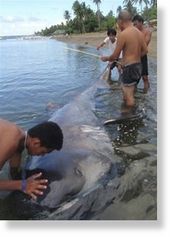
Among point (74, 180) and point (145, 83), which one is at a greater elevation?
point (145, 83)

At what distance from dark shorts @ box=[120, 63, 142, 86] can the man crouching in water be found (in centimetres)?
197

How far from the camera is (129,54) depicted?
407 centimetres

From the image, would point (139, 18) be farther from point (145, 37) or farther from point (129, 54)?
point (129, 54)

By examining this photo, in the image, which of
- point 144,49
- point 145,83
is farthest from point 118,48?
point 145,83

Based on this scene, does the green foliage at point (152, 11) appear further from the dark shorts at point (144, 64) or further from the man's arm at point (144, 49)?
the dark shorts at point (144, 64)

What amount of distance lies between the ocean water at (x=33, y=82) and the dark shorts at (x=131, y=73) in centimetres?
81

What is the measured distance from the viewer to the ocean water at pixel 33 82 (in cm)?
412

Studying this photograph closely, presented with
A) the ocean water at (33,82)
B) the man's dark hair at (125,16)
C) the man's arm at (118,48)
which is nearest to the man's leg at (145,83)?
the man's arm at (118,48)

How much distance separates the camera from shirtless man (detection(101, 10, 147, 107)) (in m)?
3.82

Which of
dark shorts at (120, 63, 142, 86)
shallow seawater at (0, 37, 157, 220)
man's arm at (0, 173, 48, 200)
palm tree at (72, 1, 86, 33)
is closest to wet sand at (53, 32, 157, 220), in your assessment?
shallow seawater at (0, 37, 157, 220)

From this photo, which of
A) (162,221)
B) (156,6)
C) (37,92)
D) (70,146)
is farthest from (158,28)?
(37,92)

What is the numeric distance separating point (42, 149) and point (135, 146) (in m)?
1.14

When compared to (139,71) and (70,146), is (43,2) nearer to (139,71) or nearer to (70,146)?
(70,146)

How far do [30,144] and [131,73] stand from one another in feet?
6.80
